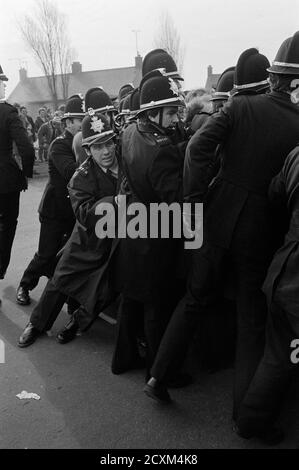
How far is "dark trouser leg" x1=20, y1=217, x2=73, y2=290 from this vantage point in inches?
159

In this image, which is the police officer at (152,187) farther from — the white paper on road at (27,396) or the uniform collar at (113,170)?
the white paper on road at (27,396)

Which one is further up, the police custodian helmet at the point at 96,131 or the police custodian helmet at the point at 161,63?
the police custodian helmet at the point at 161,63

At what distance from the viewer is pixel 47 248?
13.3 ft

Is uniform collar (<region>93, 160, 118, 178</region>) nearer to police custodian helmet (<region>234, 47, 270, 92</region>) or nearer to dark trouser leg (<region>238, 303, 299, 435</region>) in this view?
police custodian helmet (<region>234, 47, 270, 92</region>)

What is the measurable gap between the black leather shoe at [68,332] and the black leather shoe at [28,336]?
17 cm

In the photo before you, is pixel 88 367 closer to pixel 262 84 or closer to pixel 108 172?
pixel 108 172

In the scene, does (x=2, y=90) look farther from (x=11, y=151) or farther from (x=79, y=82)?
(x=79, y=82)

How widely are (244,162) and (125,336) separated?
1438 mm

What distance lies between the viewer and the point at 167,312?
287 cm

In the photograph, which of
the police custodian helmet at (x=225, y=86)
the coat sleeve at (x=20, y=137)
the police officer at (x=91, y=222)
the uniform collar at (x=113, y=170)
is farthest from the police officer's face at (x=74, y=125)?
the police custodian helmet at (x=225, y=86)

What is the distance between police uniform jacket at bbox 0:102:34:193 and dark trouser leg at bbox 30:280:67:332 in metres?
1.25

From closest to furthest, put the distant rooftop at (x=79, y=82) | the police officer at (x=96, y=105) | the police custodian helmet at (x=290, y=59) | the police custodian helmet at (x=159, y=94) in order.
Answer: the police custodian helmet at (x=290, y=59) < the police custodian helmet at (x=159, y=94) < the police officer at (x=96, y=105) < the distant rooftop at (x=79, y=82)

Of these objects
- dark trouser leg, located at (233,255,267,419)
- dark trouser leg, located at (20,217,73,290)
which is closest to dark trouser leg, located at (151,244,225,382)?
dark trouser leg, located at (233,255,267,419)

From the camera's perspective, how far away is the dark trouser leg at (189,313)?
7.99ft
